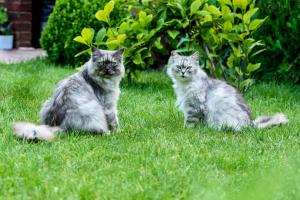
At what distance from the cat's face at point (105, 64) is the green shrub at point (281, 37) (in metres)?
Result: 3.45

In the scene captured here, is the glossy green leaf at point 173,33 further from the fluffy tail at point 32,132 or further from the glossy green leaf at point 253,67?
the fluffy tail at point 32,132

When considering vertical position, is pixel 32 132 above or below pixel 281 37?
below

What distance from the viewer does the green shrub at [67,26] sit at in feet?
30.0

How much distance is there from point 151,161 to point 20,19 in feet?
29.3

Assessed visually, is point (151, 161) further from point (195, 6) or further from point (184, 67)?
point (195, 6)

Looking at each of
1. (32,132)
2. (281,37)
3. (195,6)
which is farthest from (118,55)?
(281,37)

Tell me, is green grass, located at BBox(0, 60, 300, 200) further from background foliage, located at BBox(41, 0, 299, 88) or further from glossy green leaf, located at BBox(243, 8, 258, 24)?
glossy green leaf, located at BBox(243, 8, 258, 24)

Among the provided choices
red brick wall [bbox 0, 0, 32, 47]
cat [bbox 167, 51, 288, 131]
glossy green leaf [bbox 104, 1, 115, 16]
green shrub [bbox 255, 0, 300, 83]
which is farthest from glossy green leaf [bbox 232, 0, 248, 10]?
red brick wall [bbox 0, 0, 32, 47]

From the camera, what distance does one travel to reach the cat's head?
201 inches

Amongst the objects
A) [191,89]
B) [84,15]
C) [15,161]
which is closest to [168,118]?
[191,89]

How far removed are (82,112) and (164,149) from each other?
0.78 m

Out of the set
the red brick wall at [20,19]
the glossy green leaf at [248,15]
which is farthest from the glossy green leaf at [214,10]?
the red brick wall at [20,19]

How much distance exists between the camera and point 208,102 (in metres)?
5.45

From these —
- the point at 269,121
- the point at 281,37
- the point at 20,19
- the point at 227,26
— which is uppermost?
the point at 227,26
